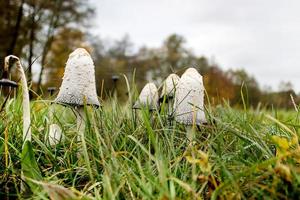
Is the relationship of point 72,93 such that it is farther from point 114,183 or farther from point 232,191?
point 232,191

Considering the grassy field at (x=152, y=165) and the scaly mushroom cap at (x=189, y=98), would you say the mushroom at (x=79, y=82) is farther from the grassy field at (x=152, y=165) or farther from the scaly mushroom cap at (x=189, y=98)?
the scaly mushroom cap at (x=189, y=98)

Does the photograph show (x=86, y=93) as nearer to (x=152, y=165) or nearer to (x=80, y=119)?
(x=80, y=119)

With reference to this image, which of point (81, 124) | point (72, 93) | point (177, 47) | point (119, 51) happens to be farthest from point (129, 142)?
point (119, 51)

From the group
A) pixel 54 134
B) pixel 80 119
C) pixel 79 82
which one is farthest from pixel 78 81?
pixel 54 134

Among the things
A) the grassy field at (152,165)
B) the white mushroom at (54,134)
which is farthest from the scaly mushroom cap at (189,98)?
the white mushroom at (54,134)

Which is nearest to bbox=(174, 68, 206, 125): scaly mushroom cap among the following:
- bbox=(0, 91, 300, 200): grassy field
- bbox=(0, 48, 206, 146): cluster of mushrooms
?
bbox=(0, 48, 206, 146): cluster of mushrooms
